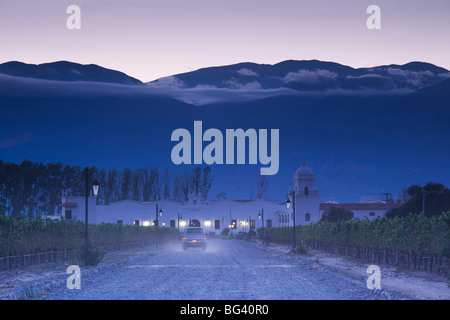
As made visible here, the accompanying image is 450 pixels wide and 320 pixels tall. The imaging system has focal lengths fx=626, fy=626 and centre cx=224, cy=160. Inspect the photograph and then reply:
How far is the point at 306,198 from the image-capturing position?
123 metres

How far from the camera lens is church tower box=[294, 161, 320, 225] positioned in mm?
122812

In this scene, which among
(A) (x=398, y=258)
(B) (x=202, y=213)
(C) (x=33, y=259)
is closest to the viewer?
(A) (x=398, y=258)

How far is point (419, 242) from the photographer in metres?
28.2

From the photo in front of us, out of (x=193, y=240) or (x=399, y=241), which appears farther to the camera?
(x=193, y=240)

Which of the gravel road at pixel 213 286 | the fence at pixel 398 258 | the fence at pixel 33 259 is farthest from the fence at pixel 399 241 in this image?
the fence at pixel 33 259

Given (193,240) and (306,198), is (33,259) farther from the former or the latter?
(306,198)

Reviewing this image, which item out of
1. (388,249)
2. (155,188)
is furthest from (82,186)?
(388,249)

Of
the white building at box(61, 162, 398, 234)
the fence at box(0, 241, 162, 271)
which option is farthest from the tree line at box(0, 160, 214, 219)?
the fence at box(0, 241, 162, 271)

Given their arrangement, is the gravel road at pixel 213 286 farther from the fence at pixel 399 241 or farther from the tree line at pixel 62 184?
the tree line at pixel 62 184

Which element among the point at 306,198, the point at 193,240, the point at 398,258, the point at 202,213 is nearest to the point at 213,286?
the point at 398,258

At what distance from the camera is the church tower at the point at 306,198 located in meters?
123

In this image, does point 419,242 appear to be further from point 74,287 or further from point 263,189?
point 263,189
